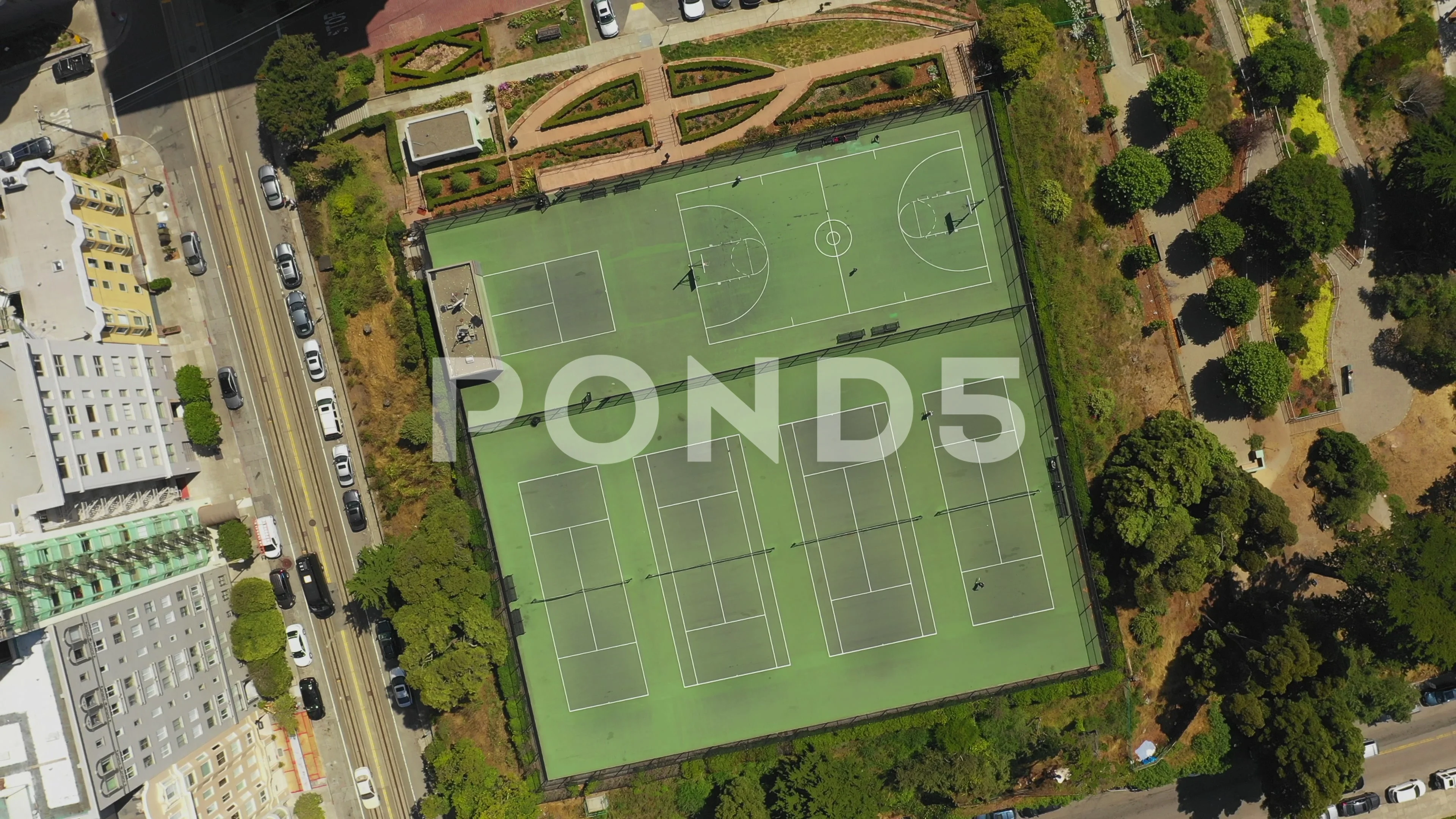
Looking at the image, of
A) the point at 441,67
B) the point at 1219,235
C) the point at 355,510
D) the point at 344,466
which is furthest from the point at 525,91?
the point at 1219,235

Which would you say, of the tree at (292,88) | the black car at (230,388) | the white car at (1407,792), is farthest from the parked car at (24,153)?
the white car at (1407,792)

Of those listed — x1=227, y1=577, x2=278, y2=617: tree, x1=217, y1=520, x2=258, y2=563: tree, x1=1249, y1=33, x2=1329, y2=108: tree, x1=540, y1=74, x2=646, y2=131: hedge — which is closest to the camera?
x1=1249, y1=33, x2=1329, y2=108: tree

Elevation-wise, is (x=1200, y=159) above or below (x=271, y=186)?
below

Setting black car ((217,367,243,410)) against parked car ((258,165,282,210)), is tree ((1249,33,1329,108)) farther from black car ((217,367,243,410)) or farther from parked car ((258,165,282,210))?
black car ((217,367,243,410))

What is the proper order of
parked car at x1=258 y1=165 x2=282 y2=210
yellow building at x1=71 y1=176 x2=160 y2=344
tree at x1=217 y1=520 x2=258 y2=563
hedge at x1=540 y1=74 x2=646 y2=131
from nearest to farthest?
1. yellow building at x1=71 y1=176 x2=160 y2=344
2. tree at x1=217 y1=520 x2=258 y2=563
3. hedge at x1=540 y1=74 x2=646 y2=131
4. parked car at x1=258 y1=165 x2=282 y2=210

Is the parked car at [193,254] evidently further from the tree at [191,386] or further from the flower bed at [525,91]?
the flower bed at [525,91]

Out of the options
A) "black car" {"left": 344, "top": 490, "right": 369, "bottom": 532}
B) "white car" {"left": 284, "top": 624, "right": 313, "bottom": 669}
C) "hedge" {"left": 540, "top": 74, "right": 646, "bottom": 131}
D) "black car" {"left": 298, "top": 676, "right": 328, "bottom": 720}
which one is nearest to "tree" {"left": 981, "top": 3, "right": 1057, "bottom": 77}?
"hedge" {"left": 540, "top": 74, "right": 646, "bottom": 131}

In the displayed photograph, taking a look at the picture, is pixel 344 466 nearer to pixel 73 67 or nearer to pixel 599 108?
pixel 599 108
